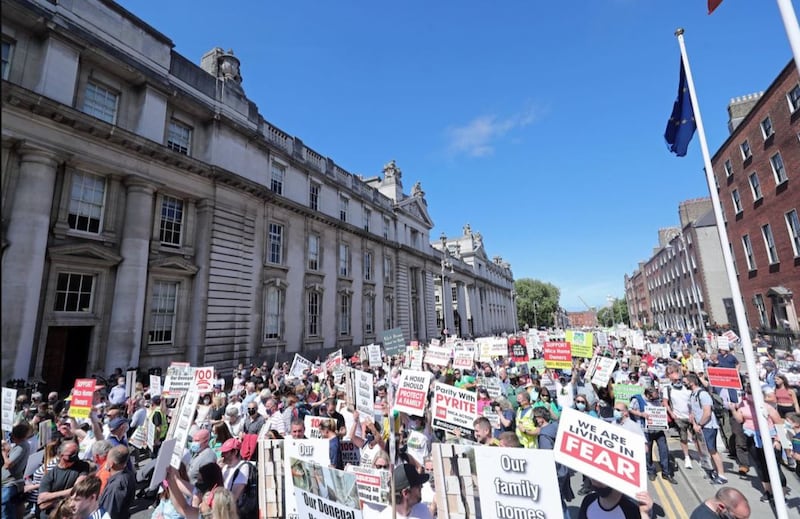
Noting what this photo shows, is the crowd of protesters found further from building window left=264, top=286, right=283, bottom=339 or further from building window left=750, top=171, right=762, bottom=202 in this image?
building window left=750, top=171, right=762, bottom=202

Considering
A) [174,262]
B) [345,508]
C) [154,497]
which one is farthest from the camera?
[174,262]

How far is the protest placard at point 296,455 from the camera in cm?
611

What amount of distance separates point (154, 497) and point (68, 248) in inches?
421

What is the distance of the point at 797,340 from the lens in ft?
73.8

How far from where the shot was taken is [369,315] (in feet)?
112

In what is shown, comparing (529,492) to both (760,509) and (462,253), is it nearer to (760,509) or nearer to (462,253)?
(760,509)

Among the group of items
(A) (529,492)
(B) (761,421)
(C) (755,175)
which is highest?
(C) (755,175)

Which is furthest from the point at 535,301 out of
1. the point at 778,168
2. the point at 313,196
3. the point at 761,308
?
the point at 313,196

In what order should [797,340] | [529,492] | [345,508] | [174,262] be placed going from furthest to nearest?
[797,340] < [174,262] < [529,492] < [345,508]

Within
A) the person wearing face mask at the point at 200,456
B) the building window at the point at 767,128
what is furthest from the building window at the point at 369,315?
the building window at the point at 767,128

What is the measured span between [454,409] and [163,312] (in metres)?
15.9

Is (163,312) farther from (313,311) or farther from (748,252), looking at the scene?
(748,252)

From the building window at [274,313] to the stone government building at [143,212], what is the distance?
3.5 inches

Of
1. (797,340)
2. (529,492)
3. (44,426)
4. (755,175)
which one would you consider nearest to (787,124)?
(755,175)
